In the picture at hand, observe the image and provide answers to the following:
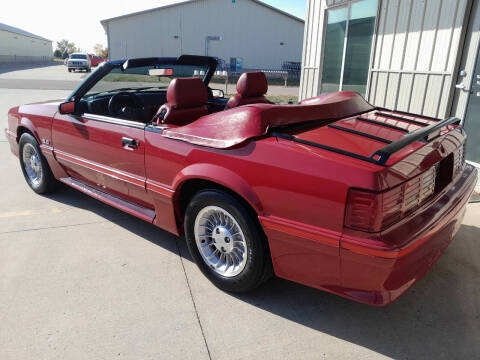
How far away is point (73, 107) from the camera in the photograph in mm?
3596

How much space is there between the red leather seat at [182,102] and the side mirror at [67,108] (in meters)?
1.02

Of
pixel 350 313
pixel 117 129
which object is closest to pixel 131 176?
pixel 117 129

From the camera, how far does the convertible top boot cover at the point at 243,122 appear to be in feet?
7.65

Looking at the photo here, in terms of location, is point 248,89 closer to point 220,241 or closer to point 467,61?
point 220,241

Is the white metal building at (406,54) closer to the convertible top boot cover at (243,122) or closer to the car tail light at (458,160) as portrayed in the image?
the car tail light at (458,160)

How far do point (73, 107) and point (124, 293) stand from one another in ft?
6.26

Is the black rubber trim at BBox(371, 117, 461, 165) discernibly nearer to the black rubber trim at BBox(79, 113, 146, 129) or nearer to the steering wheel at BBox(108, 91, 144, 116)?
the black rubber trim at BBox(79, 113, 146, 129)

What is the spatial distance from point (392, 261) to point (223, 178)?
107cm

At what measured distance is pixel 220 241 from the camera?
2662mm

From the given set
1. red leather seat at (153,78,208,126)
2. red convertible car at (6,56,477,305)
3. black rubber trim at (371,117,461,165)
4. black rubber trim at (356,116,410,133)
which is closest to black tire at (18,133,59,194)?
red convertible car at (6,56,477,305)

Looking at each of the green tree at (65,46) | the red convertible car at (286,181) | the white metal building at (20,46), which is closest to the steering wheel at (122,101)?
→ the red convertible car at (286,181)

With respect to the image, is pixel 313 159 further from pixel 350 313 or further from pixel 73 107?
pixel 73 107

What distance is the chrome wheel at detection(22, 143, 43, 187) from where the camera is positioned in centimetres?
439

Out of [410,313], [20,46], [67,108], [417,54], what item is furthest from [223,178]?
[20,46]
